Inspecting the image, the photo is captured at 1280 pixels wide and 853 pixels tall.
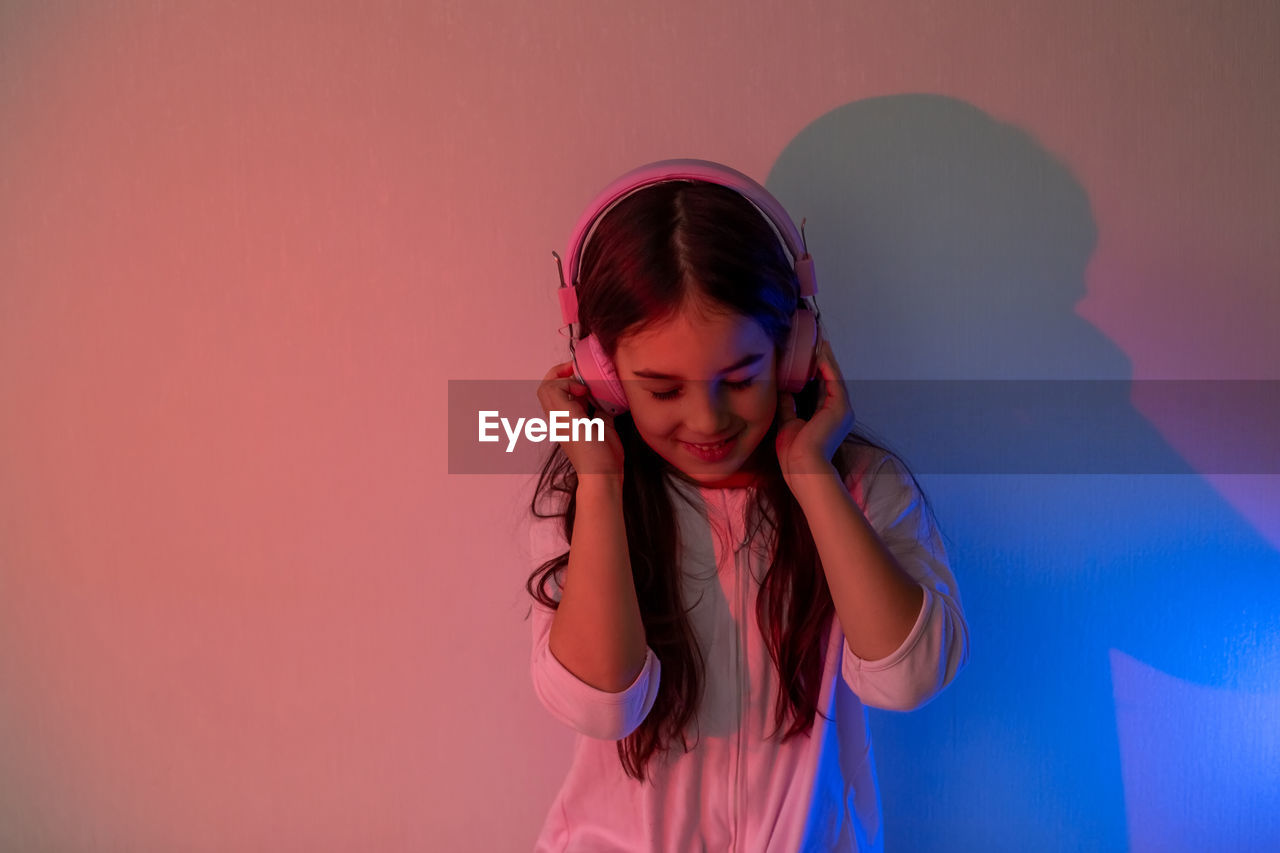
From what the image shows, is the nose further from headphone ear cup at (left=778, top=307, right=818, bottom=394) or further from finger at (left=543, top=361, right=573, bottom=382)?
finger at (left=543, top=361, right=573, bottom=382)

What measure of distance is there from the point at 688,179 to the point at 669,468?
0.33 meters

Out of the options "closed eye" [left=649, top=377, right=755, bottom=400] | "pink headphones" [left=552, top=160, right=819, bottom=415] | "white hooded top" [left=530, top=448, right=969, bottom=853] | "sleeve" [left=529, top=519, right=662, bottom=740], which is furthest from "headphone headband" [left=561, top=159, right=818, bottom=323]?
"sleeve" [left=529, top=519, right=662, bottom=740]

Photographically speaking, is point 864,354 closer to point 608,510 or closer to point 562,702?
point 608,510

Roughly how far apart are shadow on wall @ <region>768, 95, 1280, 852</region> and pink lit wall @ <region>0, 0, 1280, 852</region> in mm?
18

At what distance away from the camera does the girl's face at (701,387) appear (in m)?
0.93

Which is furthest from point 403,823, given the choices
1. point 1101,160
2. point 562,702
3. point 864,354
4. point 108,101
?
point 1101,160

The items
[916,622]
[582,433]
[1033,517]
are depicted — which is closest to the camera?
[916,622]

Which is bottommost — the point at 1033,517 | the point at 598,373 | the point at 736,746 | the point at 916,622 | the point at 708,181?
the point at 736,746

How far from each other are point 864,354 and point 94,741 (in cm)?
126

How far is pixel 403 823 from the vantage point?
142 centimetres

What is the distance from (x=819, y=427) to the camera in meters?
1.00

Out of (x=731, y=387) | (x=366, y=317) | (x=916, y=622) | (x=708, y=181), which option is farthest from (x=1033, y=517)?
(x=366, y=317)

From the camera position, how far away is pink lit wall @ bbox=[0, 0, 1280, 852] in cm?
123

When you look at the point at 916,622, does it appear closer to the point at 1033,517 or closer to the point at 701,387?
the point at 701,387
